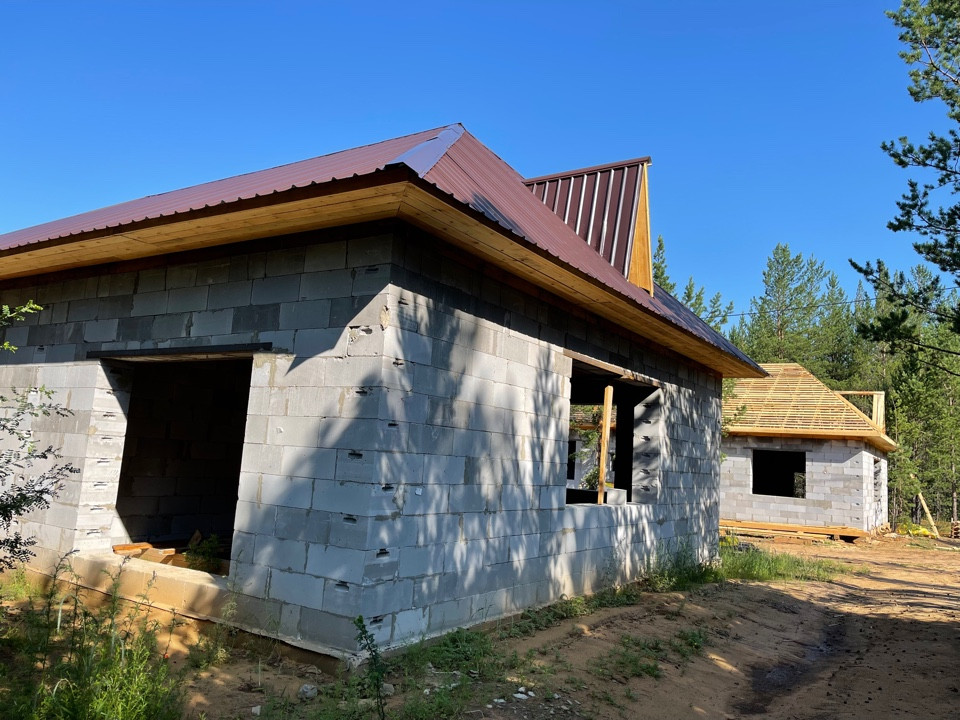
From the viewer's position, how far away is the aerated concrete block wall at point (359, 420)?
5328 mm

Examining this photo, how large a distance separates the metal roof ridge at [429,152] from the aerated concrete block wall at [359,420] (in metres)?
0.57

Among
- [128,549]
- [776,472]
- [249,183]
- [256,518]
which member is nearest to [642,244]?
[249,183]

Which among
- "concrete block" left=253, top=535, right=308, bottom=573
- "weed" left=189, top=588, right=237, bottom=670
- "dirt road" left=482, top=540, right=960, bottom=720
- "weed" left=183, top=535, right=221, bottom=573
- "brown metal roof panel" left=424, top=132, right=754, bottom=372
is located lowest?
"dirt road" left=482, top=540, right=960, bottom=720

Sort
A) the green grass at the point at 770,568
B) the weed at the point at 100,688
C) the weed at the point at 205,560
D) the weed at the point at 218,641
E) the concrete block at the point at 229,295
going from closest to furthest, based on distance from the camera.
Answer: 1. the weed at the point at 100,688
2. the weed at the point at 218,641
3. the concrete block at the point at 229,295
4. the weed at the point at 205,560
5. the green grass at the point at 770,568

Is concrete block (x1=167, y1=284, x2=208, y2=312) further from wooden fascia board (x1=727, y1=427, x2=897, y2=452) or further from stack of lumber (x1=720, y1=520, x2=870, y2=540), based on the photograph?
stack of lumber (x1=720, y1=520, x2=870, y2=540)

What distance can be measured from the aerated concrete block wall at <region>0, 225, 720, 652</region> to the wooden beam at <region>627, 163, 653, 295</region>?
2.21 metres

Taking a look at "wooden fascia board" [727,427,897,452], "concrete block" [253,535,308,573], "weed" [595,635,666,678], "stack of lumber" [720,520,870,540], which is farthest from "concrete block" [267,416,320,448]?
"stack of lumber" [720,520,870,540]

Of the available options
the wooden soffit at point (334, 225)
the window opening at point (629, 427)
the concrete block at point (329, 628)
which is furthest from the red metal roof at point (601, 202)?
the concrete block at point (329, 628)

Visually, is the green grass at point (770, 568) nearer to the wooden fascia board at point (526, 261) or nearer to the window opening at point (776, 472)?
the wooden fascia board at point (526, 261)

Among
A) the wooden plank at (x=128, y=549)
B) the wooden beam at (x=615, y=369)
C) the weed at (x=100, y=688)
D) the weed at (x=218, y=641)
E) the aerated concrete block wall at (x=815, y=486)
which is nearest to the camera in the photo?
the weed at (x=100, y=688)

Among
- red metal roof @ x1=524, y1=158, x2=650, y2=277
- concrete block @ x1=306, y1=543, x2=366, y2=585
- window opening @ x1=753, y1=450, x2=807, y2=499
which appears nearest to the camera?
concrete block @ x1=306, y1=543, x2=366, y2=585

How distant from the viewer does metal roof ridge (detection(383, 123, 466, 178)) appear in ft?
16.7

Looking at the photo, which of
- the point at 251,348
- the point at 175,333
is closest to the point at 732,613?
the point at 251,348

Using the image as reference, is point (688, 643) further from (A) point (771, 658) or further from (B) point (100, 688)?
(B) point (100, 688)
